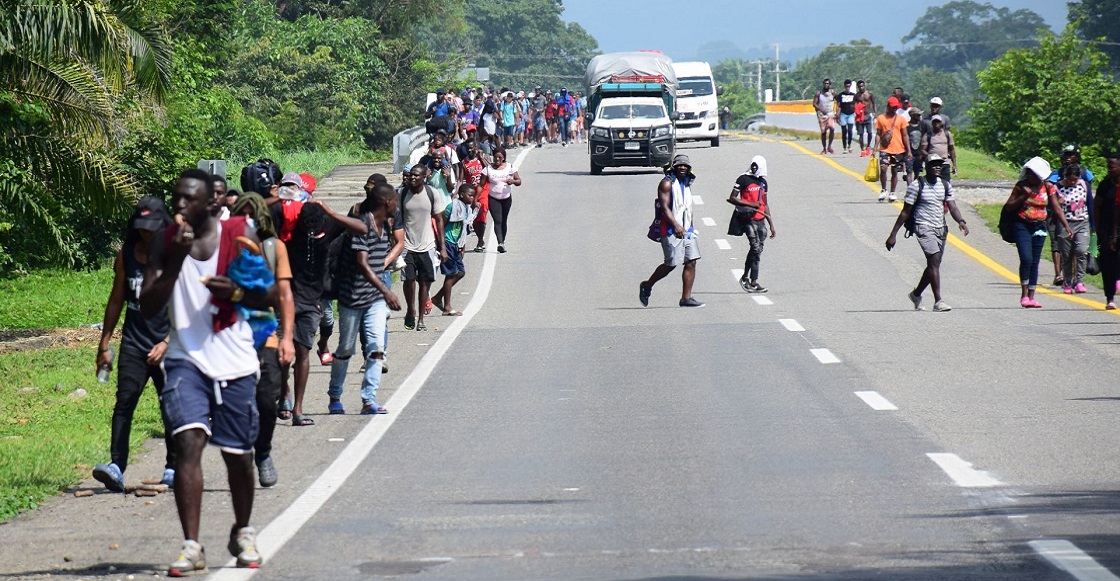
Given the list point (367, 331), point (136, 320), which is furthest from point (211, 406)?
point (367, 331)

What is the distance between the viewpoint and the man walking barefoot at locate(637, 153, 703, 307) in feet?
64.5

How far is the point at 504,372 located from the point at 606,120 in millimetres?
26312

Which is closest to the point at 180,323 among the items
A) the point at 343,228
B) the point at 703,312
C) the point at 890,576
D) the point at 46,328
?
the point at 890,576

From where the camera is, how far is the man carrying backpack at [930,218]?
Result: 18.8 meters

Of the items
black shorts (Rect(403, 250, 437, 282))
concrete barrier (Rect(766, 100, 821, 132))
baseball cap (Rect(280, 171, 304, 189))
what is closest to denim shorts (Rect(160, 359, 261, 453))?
baseball cap (Rect(280, 171, 304, 189))

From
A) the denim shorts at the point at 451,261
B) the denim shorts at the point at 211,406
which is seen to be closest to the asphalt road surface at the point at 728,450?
the denim shorts at the point at 211,406

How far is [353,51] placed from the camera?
5734 cm

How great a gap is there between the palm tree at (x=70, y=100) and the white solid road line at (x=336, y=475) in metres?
4.79

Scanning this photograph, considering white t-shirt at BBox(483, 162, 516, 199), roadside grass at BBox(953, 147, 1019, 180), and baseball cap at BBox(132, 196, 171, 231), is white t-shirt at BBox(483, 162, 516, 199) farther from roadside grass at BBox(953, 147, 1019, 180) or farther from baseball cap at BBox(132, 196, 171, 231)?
baseball cap at BBox(132, 196, 171, 231)

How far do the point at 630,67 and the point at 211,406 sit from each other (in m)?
40.0

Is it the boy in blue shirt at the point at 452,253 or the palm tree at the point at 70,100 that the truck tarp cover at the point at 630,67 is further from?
the palm tree at the point at 70,100

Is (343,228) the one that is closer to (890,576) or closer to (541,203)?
(890,576)

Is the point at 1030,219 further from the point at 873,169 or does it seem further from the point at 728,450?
the point at 873,169

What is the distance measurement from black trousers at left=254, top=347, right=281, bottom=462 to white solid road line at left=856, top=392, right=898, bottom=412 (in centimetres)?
452
